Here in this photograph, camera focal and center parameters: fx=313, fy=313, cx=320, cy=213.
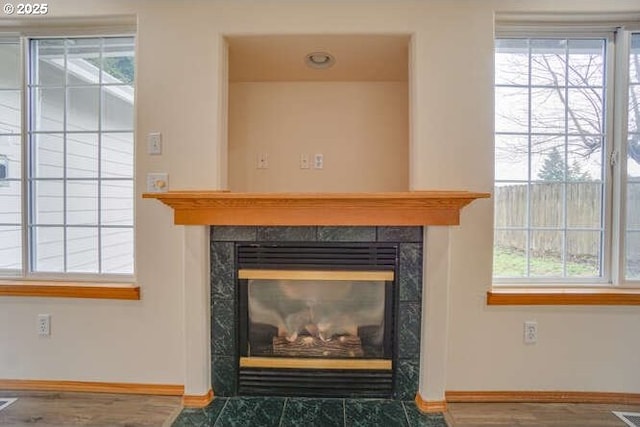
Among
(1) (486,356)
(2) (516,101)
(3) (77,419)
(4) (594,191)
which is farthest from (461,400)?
(3) (77,419)

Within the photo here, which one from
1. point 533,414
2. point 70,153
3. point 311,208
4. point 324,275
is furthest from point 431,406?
point 70,153

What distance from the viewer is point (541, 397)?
1772 millimetres

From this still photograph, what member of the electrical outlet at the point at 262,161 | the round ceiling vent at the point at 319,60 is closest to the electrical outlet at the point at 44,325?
the electrical outlet at the point at 262,161

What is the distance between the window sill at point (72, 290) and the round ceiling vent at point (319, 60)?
168 centimetres

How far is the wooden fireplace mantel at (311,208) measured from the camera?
5.10 feet

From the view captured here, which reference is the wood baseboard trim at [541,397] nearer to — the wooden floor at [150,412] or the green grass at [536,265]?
the wooden floor at [150,412]

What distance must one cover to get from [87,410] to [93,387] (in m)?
0.19

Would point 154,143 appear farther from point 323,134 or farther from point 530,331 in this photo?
point 530,331

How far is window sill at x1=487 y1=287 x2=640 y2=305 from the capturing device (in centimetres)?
173

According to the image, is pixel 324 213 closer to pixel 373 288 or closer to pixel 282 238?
pixel 282 238

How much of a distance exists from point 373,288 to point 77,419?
66.0 inches

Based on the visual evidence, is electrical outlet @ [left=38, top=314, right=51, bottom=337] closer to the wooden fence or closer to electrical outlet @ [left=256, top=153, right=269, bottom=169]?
electrical outlet @ [left=256, top=153, right=269, bottom=169]

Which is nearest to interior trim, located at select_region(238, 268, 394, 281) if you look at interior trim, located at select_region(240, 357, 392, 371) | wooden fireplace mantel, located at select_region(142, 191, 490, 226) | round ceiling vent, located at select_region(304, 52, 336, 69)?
wooden fireplace mantel, located at select_region(142, 191, 490, 226)

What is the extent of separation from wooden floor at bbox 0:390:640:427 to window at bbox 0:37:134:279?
2.32 ft
